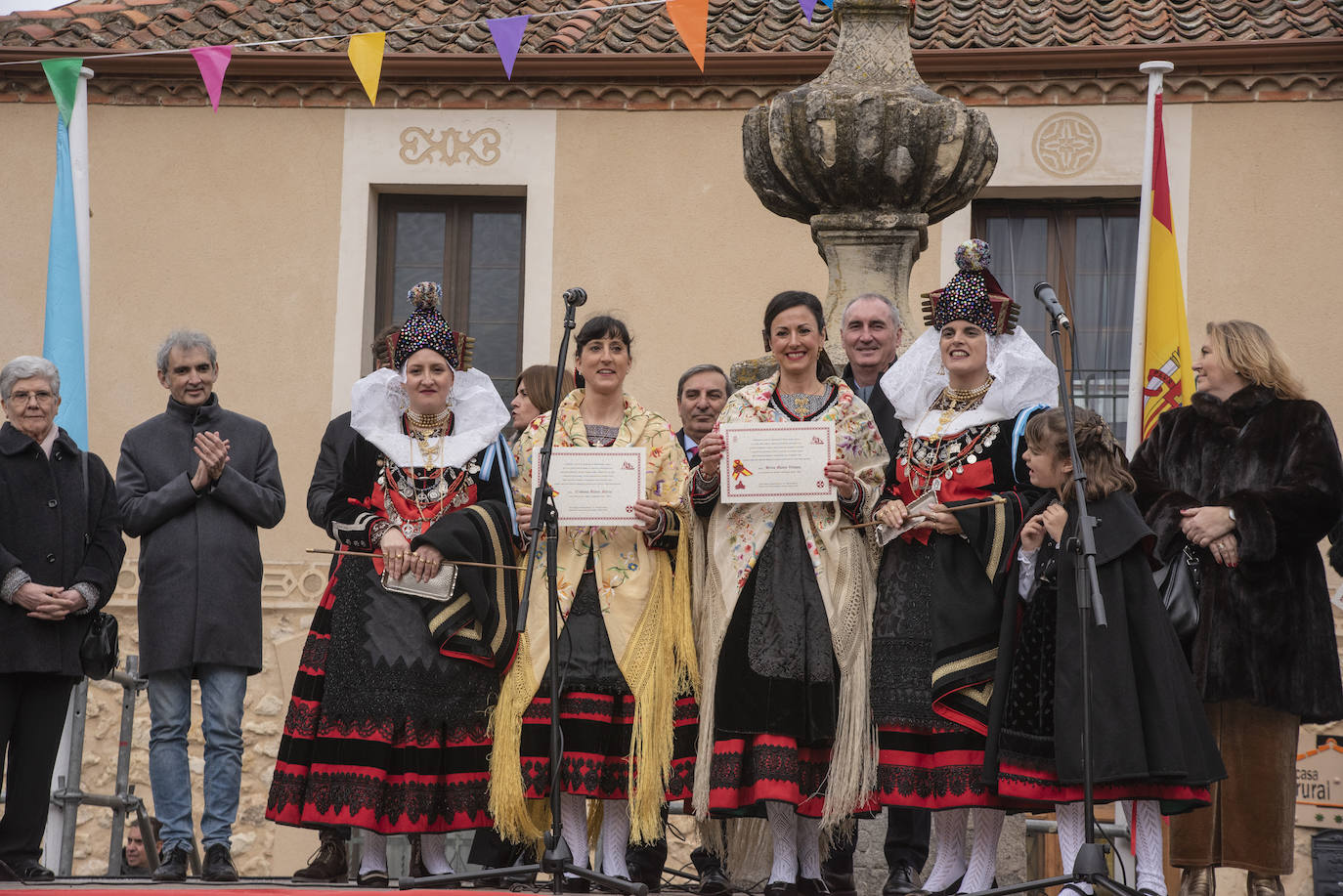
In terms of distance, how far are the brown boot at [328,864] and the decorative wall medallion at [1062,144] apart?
7.79 meters

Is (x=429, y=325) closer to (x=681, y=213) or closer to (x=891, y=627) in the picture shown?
(x=891, y=627)

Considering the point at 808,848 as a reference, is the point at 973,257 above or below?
above

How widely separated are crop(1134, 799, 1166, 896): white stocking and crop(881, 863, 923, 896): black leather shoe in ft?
2.49

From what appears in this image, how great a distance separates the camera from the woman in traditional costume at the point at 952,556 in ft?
19.1

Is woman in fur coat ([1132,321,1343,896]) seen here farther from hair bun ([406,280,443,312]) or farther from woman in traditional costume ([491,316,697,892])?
hair bun ([406,280,443,312])

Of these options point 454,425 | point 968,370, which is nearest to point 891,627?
point 968,370

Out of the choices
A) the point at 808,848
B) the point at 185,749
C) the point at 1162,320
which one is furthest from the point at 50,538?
the point at 1162,320

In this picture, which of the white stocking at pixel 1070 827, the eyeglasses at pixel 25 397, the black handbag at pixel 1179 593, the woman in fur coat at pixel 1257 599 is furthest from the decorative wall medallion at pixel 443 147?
the white stocking at pixel 1070 827

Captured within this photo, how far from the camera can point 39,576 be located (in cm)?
646

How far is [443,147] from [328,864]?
7.45 m

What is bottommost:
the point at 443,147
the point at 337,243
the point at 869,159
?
the point at 869,159

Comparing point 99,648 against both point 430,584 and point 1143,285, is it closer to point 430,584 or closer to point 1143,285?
point 430,584

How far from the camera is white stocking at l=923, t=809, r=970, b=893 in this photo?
232 inches

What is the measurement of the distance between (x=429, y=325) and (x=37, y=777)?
6.73ft
